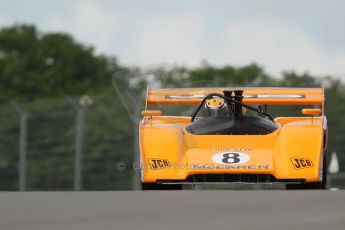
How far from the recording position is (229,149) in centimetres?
1038

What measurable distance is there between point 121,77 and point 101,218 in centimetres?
541

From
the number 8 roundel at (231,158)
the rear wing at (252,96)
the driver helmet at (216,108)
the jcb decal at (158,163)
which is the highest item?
the rear wing at (252,96)

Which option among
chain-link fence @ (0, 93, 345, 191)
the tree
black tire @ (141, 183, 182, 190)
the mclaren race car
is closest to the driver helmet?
the mclaren race car

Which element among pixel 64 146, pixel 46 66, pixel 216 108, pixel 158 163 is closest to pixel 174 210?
pixel 158 163

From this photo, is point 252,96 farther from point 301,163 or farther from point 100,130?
point 100,130

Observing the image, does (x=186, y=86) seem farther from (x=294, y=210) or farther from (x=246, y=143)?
(x=294, y=210)

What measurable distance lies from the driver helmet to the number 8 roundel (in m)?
0.87

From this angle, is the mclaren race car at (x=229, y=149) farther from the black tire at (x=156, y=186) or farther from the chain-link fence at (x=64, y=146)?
the chain-link fence at (x=64, y=146)

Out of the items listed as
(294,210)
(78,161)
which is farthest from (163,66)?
(78,161)

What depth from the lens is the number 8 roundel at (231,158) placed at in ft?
33.3

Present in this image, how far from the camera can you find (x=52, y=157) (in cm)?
2659

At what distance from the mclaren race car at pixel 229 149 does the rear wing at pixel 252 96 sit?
26.7 inches

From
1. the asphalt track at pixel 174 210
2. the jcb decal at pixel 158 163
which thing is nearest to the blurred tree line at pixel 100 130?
the jcb decal at pixel 158 163

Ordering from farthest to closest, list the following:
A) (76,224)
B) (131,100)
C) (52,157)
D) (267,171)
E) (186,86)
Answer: (52,157), (131,100), (186,86), (267,171), (76,224)
